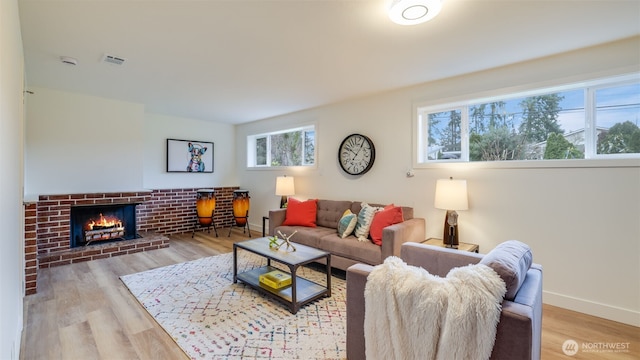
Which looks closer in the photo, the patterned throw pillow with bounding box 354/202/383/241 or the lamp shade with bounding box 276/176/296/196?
the patterned throw pillow with bounding box 354/202/383/241

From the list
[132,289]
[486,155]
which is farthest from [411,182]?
[132,289]

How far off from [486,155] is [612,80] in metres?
1.15

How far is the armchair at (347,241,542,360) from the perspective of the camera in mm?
1191

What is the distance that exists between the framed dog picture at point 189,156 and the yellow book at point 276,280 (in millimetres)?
3689

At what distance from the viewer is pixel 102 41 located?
2.45 m

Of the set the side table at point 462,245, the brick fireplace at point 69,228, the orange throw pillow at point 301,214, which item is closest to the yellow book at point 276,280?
the orange throw pillow at point 301,214

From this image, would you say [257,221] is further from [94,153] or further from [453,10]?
[453,10]

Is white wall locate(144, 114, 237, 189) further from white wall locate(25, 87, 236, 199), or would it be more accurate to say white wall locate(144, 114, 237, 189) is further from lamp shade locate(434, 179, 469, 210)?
lamp shade locate(434, 179, 469, 210)

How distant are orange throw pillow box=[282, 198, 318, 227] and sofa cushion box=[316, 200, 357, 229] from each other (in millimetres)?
91

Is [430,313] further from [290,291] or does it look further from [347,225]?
[347,225]

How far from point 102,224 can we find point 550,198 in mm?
5797

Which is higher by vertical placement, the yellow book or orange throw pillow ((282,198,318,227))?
orange throw pillow ((282,198,318,227))

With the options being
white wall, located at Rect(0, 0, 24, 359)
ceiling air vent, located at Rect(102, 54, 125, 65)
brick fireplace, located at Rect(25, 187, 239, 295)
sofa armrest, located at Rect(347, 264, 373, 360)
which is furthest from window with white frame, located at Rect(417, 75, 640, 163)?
brick fireplace, located at Rect(25, 187, 239, 295)

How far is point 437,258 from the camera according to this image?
6.98ft
